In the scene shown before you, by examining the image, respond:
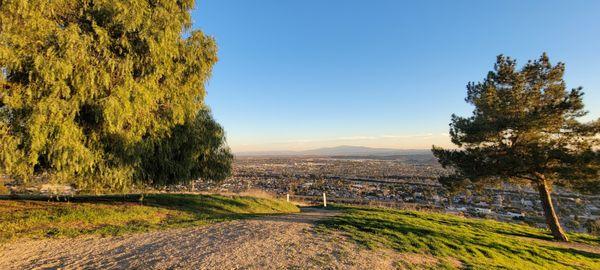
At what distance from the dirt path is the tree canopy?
2.54 m

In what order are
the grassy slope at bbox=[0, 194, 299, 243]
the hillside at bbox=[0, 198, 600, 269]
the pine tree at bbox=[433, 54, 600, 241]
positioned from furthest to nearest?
the pine tree at bbox=[433, 54, 600, 241] < the grassy slope at bbox=[0, 194, 299, 243] < the hillside at bbox=[0, 198, 600, 269]

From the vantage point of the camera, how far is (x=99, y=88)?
940 centimetres

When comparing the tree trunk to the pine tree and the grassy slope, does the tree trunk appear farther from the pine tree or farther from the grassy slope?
the grassy slope

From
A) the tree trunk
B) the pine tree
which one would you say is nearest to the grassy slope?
the pine tree

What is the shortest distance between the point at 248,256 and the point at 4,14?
961 centimetres

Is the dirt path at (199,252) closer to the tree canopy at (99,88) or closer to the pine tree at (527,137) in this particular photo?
the tree canopy at (99,88)

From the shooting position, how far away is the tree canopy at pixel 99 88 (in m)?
8.28

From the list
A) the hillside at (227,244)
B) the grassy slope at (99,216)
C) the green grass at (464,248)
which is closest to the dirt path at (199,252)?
the hillside at (227,244)

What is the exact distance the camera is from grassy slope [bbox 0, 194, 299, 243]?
32.1ft

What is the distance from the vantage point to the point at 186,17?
1264cm

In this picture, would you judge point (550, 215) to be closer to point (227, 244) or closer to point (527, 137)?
point (527, 137)

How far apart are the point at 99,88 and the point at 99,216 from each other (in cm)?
568

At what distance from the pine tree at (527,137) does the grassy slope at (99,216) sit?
14.2m

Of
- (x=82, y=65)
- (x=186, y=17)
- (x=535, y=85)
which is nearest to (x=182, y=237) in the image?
(x=82, y=65)
